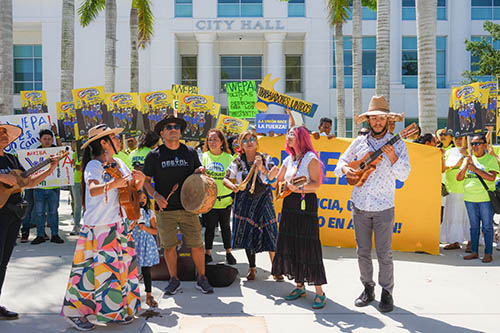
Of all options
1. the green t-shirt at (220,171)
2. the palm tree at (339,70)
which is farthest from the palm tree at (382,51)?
the green t-shirt at (220,171)

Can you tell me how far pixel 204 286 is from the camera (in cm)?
556

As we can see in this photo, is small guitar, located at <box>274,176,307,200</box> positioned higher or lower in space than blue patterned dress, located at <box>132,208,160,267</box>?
higher

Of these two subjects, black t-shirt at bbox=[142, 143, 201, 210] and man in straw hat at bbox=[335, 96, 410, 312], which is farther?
black t-shirt at bbox=[142, 143, 201, 210]

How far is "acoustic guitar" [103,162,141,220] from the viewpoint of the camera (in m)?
4.31

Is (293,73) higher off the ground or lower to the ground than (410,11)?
lower

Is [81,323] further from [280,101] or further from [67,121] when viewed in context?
[67,121]

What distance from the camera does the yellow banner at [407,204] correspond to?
7559 mm

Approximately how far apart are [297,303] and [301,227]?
33.9 inches

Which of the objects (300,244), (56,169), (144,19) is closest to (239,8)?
(144,19)

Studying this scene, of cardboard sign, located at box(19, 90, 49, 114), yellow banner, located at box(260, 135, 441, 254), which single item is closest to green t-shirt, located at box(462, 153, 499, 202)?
yellow banner, located at box(260, 135, 441, 254)

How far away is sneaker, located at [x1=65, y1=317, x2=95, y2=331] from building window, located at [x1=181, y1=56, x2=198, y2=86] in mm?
26020

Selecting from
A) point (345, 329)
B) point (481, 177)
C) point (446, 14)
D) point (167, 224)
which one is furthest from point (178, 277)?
point (446, 14)

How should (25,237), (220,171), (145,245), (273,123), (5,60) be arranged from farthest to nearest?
(273,123), (5,60), (25,237), (220,171), (145,245)

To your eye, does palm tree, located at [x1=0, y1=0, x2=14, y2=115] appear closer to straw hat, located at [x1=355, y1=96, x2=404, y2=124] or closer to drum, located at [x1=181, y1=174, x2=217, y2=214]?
A: drum, located at [x1=181, y1=174, x2=217, y2=214]
